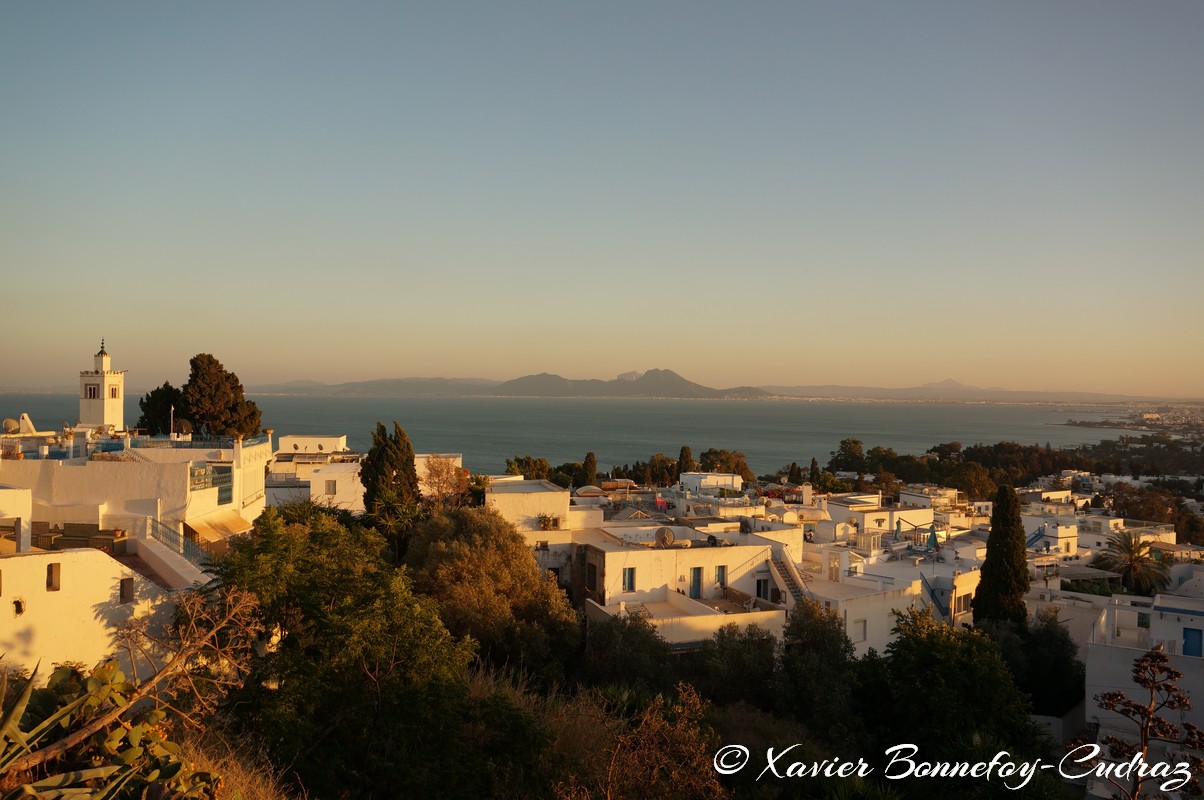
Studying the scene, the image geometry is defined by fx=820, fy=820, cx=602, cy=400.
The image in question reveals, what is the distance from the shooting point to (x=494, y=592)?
59.0ft

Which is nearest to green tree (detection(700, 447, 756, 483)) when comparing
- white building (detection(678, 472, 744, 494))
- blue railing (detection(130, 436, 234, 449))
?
white building (detection(678, 472, 744, 494))

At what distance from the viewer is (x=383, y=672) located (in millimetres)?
10867

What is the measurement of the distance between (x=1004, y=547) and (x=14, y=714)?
77.5ft

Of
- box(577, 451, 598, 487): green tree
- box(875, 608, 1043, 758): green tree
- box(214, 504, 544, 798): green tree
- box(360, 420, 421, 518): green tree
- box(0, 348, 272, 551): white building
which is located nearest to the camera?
box(214, 504, 544, 798): green tree

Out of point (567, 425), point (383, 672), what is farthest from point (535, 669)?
point (567, 425)

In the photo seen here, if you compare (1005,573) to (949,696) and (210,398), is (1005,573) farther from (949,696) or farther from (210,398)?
(210,398)

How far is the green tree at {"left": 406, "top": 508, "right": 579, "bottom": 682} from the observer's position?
17.2m

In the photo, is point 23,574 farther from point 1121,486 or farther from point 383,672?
point 1121,486

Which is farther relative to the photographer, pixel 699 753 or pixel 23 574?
pixel 23 574

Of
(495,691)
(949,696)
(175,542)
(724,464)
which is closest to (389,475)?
(175,542)

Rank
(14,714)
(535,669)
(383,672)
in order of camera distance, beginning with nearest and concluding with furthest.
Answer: (14,714) < (383,672) < (535,669)

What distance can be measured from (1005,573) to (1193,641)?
16.3 feet

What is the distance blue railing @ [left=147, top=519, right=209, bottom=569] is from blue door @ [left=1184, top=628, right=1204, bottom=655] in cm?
2101

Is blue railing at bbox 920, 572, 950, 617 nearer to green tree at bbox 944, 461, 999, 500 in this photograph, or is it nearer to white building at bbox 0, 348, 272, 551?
white building at bbox 0, 348, 272, 551
